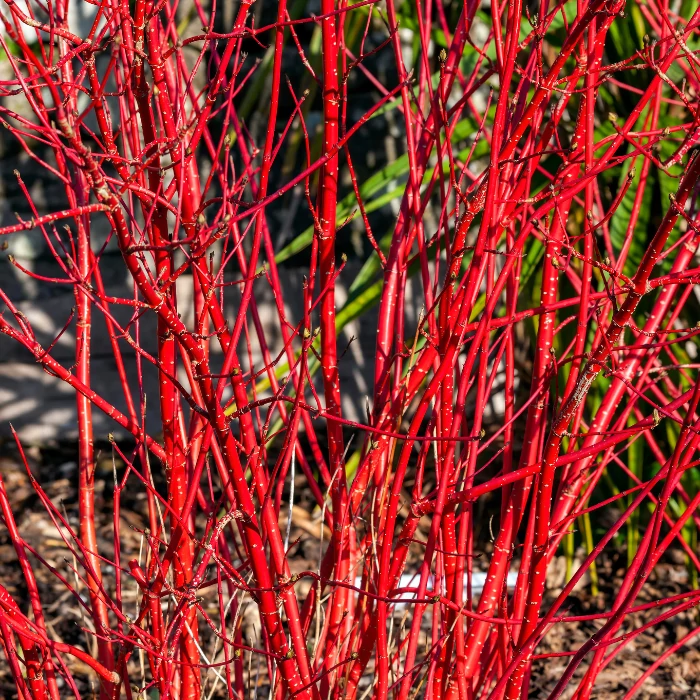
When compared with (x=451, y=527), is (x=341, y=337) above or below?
above

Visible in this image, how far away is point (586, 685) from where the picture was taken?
811 millimetres

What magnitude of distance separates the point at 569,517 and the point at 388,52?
2.26 meters

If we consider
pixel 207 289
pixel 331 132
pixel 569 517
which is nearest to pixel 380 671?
pixel 569 517

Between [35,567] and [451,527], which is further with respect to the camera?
[35,567]

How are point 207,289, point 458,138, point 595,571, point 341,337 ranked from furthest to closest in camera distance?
1. point 341,337
2. point 595,571
3. point 458,138
4. point 207,289

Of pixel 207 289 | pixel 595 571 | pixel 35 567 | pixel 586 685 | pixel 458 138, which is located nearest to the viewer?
pixel 207 289

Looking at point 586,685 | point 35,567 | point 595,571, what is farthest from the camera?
point 35,567

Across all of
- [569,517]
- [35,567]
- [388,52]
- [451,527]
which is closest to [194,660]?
[451,527]

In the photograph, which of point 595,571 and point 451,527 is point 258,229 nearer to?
point 451,527

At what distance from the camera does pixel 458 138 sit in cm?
169

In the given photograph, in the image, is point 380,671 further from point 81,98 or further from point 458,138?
point 81,98

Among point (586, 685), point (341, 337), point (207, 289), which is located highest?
point (341, 337)

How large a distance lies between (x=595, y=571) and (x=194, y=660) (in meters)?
1.21

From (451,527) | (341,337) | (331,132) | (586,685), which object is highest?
(341,337)
